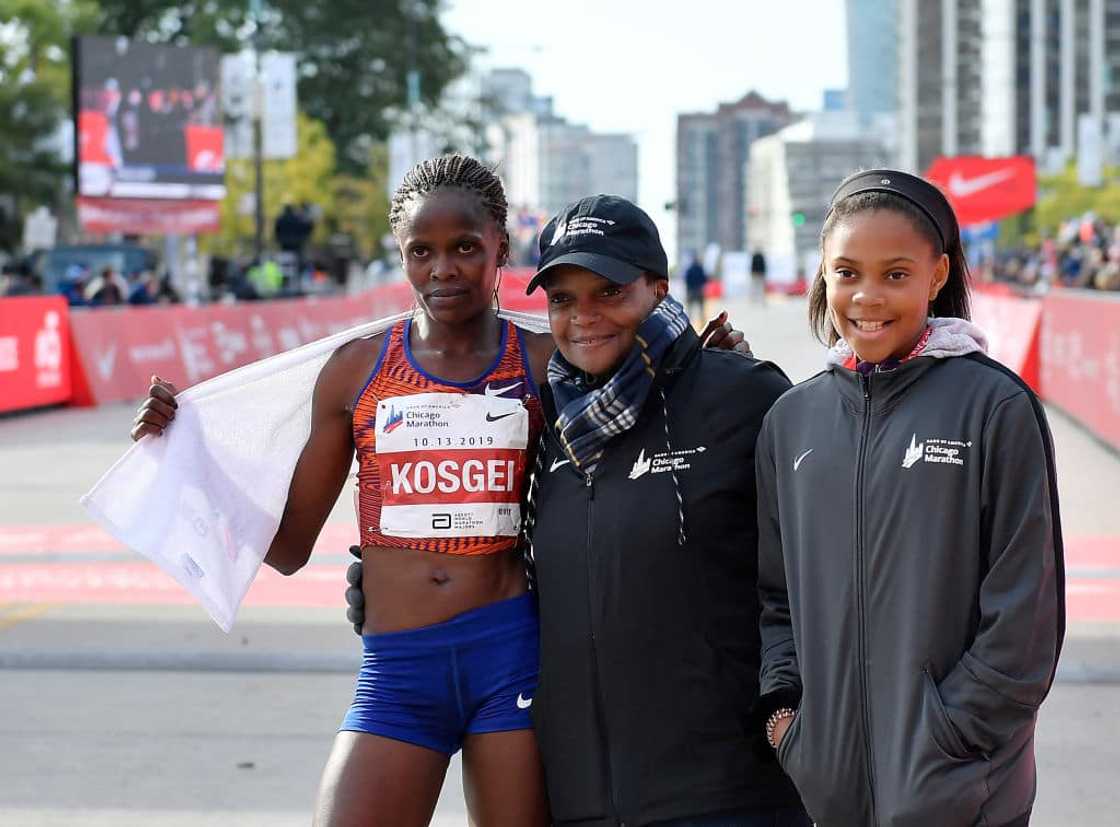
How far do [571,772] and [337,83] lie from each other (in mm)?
63753

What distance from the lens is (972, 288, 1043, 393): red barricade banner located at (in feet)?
64.2

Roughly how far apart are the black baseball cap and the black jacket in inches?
8.0

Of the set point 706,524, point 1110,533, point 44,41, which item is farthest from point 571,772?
point 44,41

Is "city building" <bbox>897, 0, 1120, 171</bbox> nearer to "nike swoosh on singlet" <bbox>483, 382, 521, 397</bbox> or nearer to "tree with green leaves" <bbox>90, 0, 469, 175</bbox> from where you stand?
"tree with green leaves" <bbox>90, 0, 469, 175</bbox>

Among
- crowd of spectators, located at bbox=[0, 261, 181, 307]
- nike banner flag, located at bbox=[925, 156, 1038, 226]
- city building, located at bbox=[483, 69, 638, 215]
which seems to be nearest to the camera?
crowd of spectators, located at bbox=[0, 261, 181, 307]

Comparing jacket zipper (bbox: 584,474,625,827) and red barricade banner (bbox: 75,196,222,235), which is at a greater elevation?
red barricade banner (bbox: 75,196,222,235)

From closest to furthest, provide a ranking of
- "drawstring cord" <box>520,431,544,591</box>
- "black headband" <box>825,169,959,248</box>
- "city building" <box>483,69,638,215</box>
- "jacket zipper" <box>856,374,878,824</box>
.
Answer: "jacket zipper" <box>856,374,878,824</box>
"black headband" <box>825,169,959,248</box>
"drawstring cord" <box>520,431,544,591</box>
"city building" <box>483,69,638,215</box>

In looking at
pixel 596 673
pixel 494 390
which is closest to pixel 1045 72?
pixel 494 390

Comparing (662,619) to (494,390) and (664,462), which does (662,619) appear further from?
(494,390)

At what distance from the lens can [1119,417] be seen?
46.5ft

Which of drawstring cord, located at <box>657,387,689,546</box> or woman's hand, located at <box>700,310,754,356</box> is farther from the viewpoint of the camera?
woman's hand, located at <box>700,310,754,356</box>

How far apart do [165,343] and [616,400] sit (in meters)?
19.4

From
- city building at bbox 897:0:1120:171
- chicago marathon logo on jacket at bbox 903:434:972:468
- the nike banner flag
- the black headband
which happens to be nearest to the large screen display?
the nike banner flag

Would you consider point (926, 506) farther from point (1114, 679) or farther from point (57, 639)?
point (57, 639)
